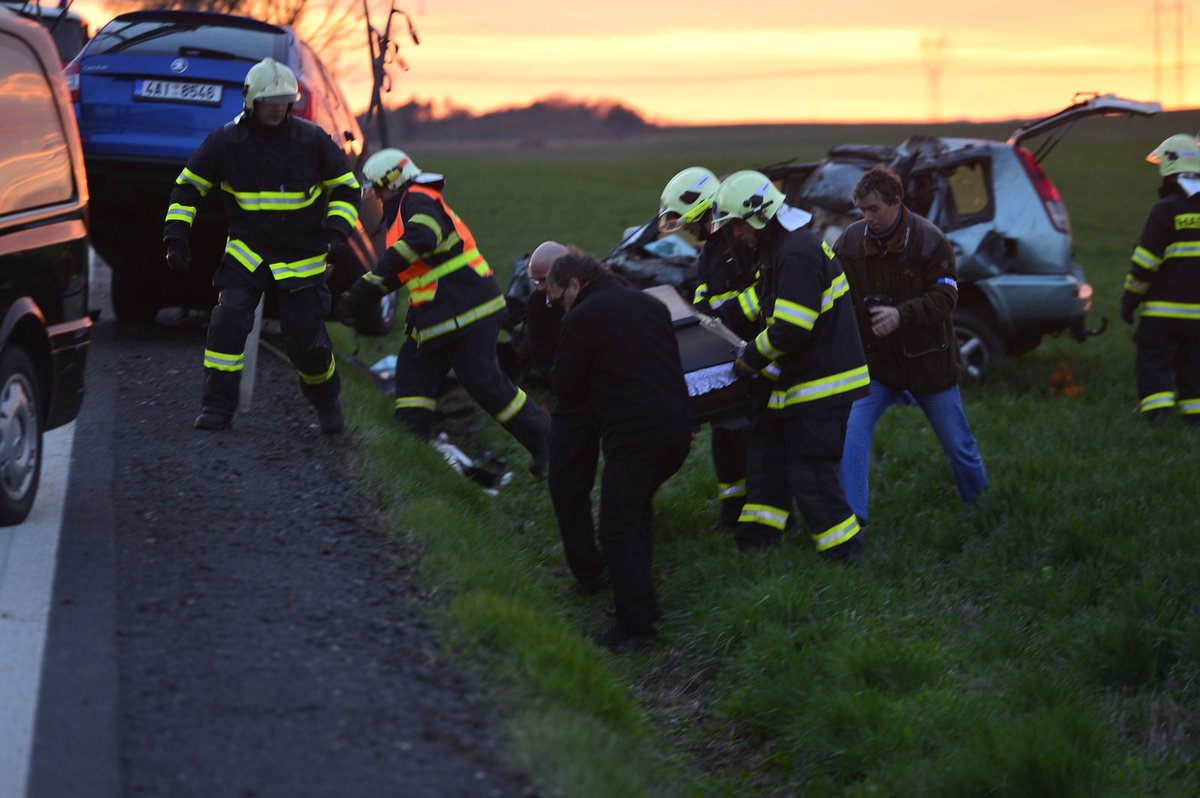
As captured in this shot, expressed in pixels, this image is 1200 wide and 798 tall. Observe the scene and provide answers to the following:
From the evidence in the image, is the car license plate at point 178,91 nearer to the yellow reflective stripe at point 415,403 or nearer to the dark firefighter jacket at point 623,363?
the yellow reflective stripe at point 415,403

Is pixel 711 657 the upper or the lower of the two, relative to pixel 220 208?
lower

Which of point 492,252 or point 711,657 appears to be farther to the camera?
point 492,252

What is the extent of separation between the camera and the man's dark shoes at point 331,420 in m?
7.63

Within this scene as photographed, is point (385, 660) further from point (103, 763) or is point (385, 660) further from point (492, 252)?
point (492, 252)

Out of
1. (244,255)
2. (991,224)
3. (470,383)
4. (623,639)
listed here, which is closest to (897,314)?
(623,639)

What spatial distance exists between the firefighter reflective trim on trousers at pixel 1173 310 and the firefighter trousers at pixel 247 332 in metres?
5.23

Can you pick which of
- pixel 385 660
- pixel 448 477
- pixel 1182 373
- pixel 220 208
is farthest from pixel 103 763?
pixel 1182 373

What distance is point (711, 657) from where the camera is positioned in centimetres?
612

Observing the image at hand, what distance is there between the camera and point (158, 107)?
877 cm

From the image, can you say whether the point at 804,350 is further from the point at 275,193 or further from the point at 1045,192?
the point at 1045,192

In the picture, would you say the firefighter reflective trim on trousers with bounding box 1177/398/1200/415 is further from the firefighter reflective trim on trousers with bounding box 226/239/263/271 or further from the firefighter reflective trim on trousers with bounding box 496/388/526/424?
the firefighter reflective trim on trousers with bounding box 226/239/263/271

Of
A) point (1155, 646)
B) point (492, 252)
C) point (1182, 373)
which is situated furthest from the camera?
point (492, 252)

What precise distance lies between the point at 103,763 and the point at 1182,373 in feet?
24.9

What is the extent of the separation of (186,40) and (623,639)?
5002 millimetres
